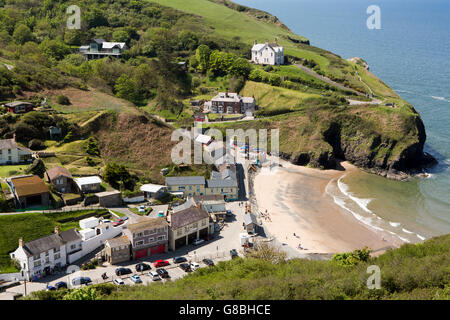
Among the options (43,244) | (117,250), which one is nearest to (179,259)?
(117,250)

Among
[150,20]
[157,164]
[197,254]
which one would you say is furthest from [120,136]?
[150,20]

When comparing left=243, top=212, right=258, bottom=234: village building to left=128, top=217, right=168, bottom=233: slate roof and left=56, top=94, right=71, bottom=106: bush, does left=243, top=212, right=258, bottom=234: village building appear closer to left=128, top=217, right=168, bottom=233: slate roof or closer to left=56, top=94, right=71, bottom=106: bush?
left=128, top=217, right=168, bottom=233: slate roof

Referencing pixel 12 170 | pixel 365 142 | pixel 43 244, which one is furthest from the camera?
pixel 365 142

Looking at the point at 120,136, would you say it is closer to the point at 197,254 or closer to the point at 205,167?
the point at 205,167

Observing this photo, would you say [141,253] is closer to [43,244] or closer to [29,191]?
[43,244]

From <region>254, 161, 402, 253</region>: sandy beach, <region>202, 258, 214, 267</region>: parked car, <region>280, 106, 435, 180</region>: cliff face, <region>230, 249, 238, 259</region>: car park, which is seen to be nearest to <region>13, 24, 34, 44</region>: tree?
<region>280, 106, 435, 180</region>: cliff face

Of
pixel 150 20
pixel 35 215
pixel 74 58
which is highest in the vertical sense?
pixel 150 20

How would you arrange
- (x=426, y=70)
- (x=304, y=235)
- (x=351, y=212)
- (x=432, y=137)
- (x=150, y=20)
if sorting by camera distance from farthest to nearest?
(x=426, y=70), (x=150, y=20), (x=432, y=137), (x=351, y=212), (x=304, y=235)
